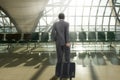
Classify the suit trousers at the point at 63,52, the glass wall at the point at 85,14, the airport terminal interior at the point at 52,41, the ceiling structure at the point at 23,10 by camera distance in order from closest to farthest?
the suit trousers at the point at 63,52, the airport terminal interior at the point at 52,41, the ceiling structure at the point at 23,10, the glass wall at the point at 85,14

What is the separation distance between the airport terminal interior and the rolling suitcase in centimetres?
86

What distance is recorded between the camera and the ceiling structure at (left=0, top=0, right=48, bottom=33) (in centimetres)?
1604

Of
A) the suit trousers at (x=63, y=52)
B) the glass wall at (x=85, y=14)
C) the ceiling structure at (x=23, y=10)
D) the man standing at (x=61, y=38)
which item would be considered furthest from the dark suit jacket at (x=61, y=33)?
the glass wall at (x=85, y=14)

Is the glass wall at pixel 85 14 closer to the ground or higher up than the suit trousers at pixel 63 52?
higher up

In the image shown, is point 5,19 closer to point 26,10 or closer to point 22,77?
point 26,10

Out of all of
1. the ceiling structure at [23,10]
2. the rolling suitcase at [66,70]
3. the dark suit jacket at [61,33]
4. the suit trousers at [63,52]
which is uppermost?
the ceiling structure at [23,10]

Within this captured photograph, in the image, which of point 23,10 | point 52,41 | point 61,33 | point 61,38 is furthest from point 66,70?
point 23,10

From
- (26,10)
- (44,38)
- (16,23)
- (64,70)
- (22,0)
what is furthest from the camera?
(16,23)

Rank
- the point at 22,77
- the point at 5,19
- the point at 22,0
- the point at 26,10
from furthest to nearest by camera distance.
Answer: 1. the point at 5,19
2. the point at 26,10
3. the point at 22,0
4. the point at 22,77

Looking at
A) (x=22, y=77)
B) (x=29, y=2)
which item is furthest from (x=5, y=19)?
(x=22, y=77)

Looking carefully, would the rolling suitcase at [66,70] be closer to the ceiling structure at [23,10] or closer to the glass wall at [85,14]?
the ceiling structure at [23,10]

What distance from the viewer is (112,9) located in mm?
32719

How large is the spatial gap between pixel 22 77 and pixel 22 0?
7.18 meters

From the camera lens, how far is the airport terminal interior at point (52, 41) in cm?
995
